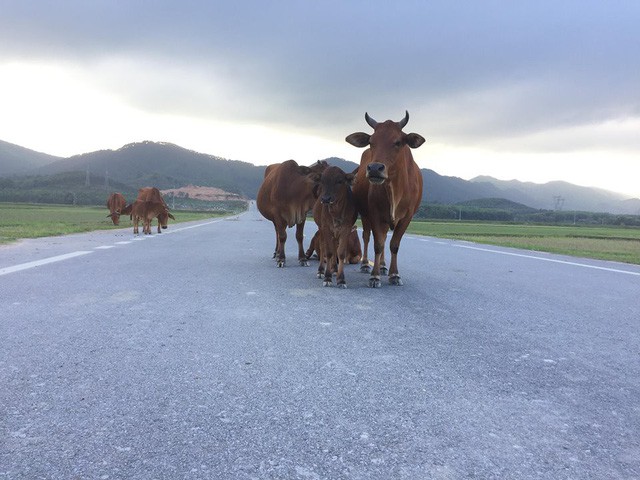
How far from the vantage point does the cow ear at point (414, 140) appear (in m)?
5.61

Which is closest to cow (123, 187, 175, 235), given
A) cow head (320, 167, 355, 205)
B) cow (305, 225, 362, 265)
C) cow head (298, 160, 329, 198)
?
cow (305, 225, 362, 265)

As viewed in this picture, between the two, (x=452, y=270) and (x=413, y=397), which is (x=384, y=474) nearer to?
(x=413, y=397)

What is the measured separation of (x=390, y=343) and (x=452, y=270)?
4674 millimetres

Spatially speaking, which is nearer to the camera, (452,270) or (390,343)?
(390,343)

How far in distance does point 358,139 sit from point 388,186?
0.74 meters

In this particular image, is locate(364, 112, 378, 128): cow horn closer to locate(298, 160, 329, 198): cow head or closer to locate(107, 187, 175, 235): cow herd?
locate(298, 160, 329, 198): cow head

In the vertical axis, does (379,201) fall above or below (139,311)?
above

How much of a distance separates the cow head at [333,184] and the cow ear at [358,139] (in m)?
0.41

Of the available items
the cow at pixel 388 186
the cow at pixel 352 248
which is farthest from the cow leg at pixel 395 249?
the cow at pixel 352 248

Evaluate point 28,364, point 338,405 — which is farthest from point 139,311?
point 338,405

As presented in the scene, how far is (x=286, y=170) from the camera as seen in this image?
8039 mm

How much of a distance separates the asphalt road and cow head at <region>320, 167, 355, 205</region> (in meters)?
1.20

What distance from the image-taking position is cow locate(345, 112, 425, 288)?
5547 millimetres

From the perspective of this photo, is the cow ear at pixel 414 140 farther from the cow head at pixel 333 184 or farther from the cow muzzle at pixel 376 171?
the cow muzzle at pixel 376 171
